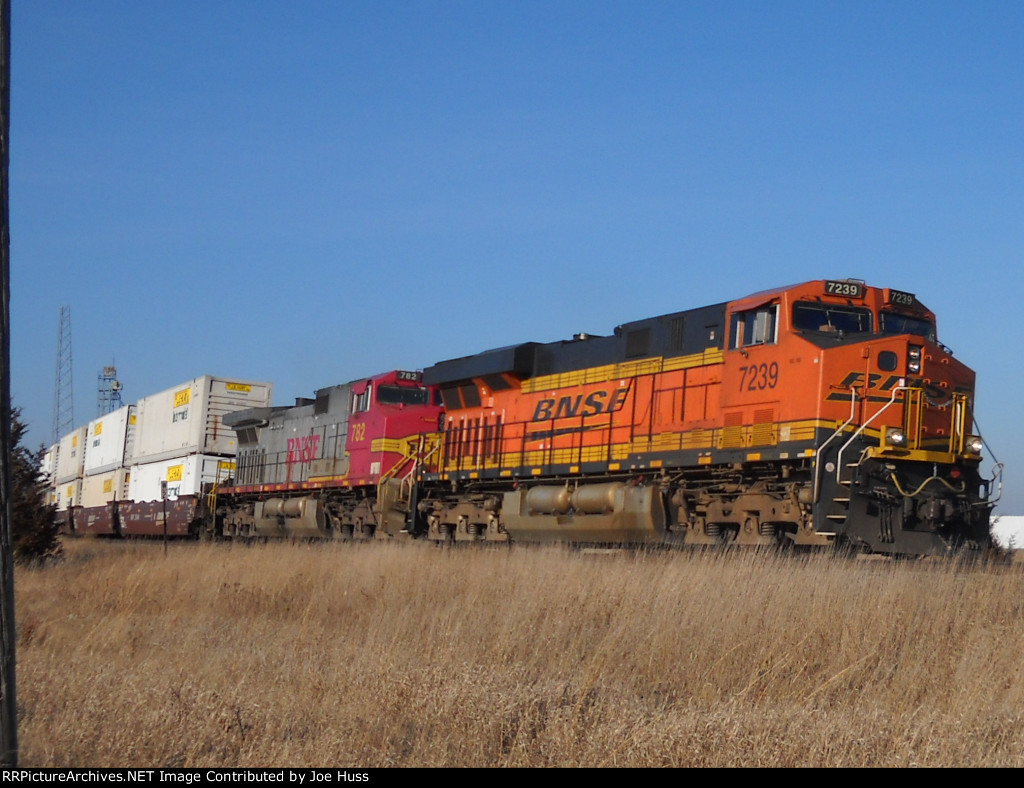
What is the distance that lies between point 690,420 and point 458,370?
6.41 m

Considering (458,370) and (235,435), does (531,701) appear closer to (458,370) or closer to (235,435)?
(458,370)

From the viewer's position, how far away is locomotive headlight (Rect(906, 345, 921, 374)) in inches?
539

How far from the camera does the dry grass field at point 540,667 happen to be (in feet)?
18.7

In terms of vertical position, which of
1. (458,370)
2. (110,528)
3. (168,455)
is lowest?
(110,528)

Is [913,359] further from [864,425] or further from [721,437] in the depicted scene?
[721,437]

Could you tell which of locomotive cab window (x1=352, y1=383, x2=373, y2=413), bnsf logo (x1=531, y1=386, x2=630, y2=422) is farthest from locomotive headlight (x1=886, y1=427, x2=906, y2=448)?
locomotive cab window (x1=352, y1=383, x2=373, y2=413)

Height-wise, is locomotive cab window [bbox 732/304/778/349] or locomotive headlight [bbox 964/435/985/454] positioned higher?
locomotive cab window [bbox 732/304/778/349]

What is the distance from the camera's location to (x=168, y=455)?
30766mm

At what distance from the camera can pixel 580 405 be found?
17.6m

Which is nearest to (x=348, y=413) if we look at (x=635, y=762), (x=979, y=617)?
(x=979, y=617)

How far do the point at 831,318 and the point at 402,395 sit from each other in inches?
425

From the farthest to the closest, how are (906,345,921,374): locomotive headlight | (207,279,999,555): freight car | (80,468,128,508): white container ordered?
1. (80,468,128,508): white container
2. (906,345,921,374): locomotive headlight
3. (207,279,999,555): freight car

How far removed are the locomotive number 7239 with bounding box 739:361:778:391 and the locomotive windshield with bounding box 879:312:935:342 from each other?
5.10ft

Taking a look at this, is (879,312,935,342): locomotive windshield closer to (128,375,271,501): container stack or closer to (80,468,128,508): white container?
(128,375,271,501): container stack
